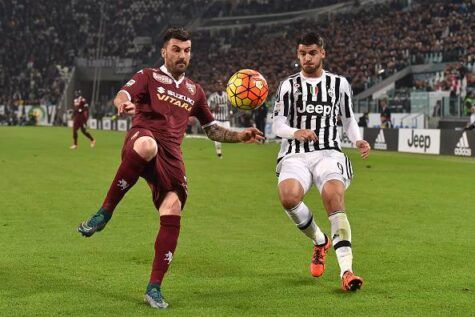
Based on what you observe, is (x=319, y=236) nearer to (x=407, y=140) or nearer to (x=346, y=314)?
(x=346, y=314)

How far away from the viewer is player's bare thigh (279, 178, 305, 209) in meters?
8.04

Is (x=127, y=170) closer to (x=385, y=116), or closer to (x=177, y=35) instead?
(x=177, y=35)

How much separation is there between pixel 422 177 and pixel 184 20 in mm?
61329

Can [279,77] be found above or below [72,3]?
below

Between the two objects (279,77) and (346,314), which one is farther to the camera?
(279,77)

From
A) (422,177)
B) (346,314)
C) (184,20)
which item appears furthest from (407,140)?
(184,20)

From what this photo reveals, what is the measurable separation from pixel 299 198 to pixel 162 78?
5.82ft

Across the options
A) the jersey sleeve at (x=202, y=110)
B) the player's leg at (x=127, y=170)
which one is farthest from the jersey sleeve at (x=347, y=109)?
the player's leg at (x=127, y=170)

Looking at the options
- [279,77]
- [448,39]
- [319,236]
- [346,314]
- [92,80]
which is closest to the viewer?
[346,314]

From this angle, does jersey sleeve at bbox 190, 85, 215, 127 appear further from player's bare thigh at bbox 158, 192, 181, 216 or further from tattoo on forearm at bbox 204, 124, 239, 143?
player's bare thigh at bbox 158, 192, 181, 216

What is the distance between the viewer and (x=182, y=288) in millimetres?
7711

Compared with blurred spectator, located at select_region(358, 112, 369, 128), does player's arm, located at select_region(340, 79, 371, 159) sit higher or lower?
lower

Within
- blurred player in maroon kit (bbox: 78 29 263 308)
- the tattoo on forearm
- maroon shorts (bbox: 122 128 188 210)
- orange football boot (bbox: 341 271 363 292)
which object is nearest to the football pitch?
orange football boot (bbox: 341 271 363 292)

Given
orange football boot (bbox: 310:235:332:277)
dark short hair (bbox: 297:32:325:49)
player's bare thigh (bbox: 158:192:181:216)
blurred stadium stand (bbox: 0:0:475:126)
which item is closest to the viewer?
player's bare thigh (bbox: 158:192:181:216)
